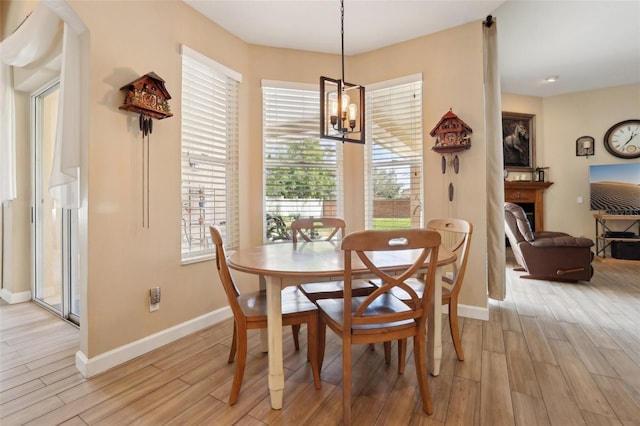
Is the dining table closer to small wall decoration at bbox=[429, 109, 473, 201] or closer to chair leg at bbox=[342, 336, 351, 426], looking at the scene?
chair leg at bbox=[342, 336, 351, 426]

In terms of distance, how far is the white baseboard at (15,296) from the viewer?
10.7 feet

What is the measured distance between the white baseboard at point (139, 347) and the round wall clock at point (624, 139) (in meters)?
7.21

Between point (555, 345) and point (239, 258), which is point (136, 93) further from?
point (555, 345)

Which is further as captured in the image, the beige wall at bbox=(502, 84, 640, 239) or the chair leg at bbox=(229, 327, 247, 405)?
the beige wall at bbox=(502, 84, 640, 239)

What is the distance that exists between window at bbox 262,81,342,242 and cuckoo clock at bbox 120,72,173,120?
118 centimetres

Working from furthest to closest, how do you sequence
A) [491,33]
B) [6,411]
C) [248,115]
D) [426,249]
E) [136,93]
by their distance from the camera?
[248,115]
[491,33]
[136,93]
[6,411]
[426,249]

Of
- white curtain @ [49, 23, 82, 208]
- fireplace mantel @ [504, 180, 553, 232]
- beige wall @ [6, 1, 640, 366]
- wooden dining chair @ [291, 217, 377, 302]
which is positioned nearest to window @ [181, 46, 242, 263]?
beige wall @ [6, 1, 640, 366]

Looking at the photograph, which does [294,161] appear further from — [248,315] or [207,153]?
Answer: [248,315]

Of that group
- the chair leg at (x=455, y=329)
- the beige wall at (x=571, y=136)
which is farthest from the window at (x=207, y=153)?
the beige wall at (x=571, y=136)

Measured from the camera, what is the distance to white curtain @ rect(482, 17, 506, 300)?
9.62 feet

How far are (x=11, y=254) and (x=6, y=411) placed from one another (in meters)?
2.49

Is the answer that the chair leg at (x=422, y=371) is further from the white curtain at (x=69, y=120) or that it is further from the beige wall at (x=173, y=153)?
the white curtain at (x=69, y=120)

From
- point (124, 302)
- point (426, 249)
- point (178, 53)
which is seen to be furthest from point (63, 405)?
point (178, 53)

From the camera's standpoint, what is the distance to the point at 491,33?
9.65 ft
